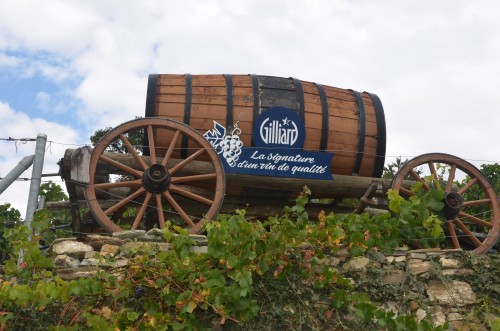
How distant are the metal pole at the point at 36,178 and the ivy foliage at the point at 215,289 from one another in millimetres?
166

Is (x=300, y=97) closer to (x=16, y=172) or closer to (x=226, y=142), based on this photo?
(x=226, y=142)

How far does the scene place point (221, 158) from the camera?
5426 millimetres

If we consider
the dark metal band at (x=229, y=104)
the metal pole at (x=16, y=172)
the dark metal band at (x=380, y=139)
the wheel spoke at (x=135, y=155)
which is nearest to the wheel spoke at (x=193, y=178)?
the wheel spoke at (x=135, y=155)

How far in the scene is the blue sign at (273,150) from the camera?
214 inches

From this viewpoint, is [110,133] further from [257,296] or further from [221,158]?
[257,296]

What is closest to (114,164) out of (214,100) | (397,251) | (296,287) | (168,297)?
(214,100)

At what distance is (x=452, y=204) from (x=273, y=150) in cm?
164

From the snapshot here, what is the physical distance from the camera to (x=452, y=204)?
542 centimetres

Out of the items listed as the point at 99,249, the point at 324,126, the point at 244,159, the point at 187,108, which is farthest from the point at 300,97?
the point at 99,249

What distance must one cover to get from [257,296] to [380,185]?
7.22ft

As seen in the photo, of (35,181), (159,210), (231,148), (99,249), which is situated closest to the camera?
(35,181)

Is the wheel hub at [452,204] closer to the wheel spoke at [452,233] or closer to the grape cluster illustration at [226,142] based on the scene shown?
the wheel spoke at [452,233]

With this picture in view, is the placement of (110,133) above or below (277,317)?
above

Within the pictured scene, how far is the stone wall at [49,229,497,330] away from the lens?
167 inches
